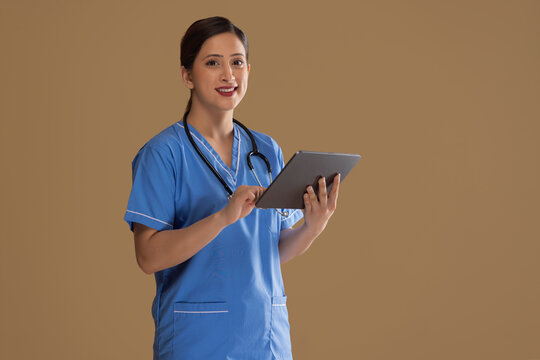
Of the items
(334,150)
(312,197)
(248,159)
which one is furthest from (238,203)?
(334,150)

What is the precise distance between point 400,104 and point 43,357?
2.14 metres

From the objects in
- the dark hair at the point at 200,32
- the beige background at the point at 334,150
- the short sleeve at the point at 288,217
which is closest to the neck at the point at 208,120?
the dark hair at the point at 200,32

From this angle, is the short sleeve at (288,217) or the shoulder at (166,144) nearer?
the shoulder at (166,144)

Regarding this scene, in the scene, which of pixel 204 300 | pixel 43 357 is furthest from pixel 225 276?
pixel 43 357

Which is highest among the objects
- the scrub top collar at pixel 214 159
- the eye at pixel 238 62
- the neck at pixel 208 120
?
the eye at pixel 238 62

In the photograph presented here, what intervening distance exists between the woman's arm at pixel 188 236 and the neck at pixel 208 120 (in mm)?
313

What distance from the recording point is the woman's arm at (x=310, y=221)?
151 cm

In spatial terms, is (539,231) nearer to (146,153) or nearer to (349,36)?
(349,36)

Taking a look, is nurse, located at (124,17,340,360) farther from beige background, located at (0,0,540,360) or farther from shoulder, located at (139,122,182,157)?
beige background, located at (0,0,540,360)

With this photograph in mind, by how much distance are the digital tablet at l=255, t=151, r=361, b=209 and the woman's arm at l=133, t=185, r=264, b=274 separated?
0.04 meters

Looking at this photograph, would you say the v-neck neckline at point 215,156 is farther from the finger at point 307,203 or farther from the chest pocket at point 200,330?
the chest pocket at point 200,330

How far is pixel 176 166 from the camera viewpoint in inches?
60.4

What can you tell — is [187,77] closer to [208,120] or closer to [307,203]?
[208,120]

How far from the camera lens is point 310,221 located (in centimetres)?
160
